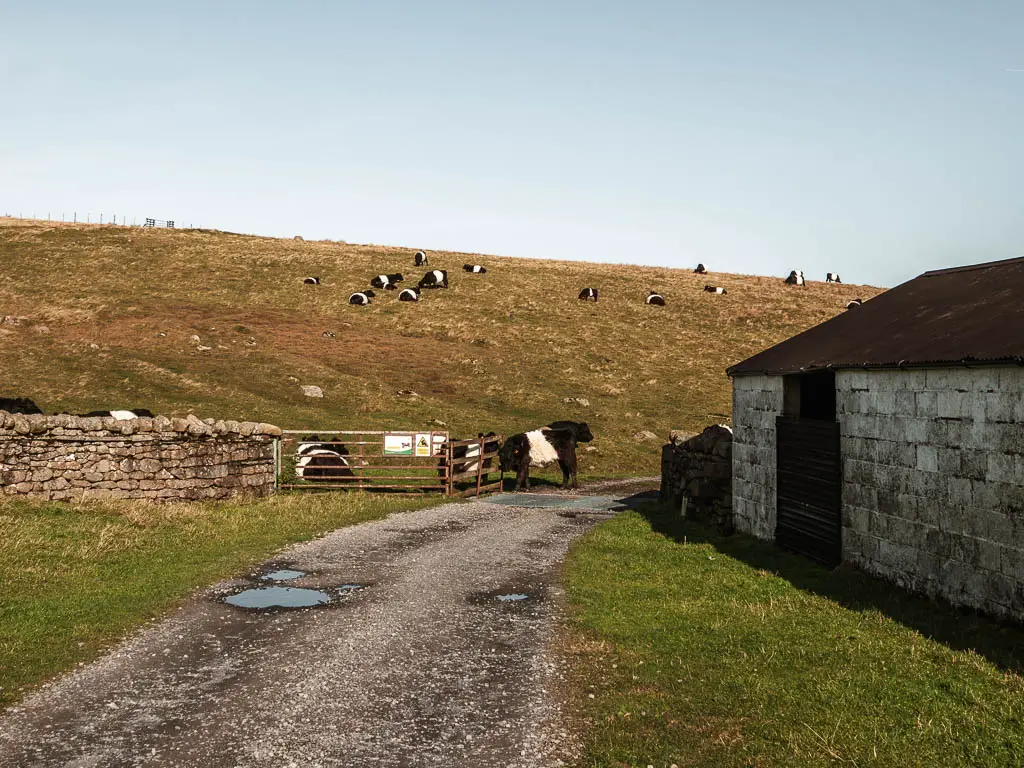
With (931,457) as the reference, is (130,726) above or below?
below

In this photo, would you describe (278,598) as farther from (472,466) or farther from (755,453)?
(472,466)

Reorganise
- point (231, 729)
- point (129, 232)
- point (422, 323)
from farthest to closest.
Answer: point (129, 232), point (422, 323), point (231, 729)

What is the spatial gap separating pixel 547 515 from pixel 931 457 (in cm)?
1149

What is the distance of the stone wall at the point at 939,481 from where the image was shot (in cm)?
1062

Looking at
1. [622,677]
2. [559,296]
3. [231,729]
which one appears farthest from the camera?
[559,296]

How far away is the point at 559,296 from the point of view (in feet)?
208

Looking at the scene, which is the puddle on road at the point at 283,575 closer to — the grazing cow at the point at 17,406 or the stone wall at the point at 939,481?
the stone wall at the point at 939,481

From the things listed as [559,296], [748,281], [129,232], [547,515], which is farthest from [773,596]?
[129,232]

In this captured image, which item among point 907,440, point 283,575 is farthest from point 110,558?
point 907,440

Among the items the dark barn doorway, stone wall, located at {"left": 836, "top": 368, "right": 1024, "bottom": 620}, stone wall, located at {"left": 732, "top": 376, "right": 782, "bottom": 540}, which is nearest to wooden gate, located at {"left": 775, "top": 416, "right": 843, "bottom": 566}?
the dark barn doorway

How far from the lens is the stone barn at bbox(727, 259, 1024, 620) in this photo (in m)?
10.8

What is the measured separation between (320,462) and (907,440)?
17438mm

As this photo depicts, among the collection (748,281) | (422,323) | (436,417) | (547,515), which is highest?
(748,281)

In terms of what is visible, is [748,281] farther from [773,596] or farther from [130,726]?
[130,726]
